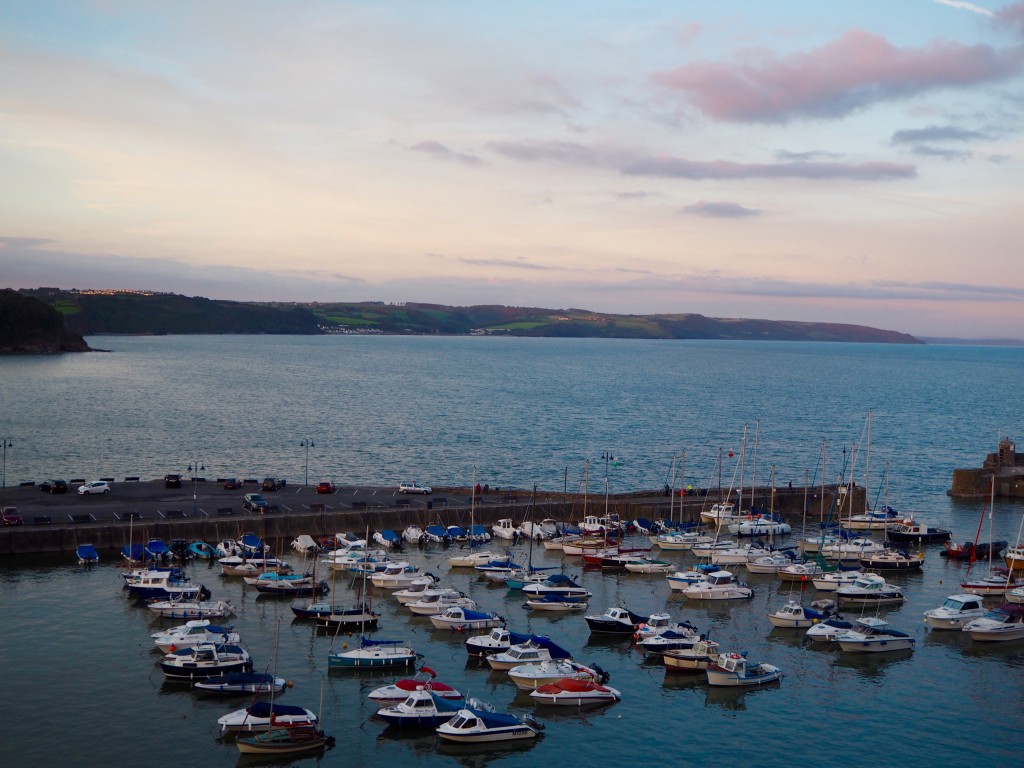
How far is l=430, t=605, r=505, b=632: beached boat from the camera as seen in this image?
41125 mm

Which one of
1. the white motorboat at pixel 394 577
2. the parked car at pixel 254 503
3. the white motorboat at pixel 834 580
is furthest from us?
the parked car at pixel 254 503

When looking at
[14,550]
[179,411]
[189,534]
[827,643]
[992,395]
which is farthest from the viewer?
[992,395]

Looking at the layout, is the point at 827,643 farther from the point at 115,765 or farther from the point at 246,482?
the point at 246,482

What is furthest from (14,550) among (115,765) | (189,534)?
(115,765)

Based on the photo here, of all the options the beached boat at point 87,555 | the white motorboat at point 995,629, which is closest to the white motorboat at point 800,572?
the white motorboat at point 995,629

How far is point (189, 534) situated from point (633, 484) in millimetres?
41562

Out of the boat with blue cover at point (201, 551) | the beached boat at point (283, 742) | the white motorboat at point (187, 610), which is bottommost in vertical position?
the beached boat at point (283, 742)

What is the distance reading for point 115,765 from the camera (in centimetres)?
2834

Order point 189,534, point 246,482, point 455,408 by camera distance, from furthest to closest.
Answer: point 455,408 < point 246,482 < point 189,534

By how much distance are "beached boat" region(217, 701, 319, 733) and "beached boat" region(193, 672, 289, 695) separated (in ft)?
8.52

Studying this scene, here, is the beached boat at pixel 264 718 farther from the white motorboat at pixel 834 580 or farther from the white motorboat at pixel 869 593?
the white motorboat at pixel 834 580

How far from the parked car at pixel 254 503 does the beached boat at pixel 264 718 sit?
2908 cm

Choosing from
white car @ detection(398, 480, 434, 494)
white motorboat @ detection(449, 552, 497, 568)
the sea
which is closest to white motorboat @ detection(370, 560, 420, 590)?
the sea

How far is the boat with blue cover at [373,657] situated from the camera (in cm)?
3594
